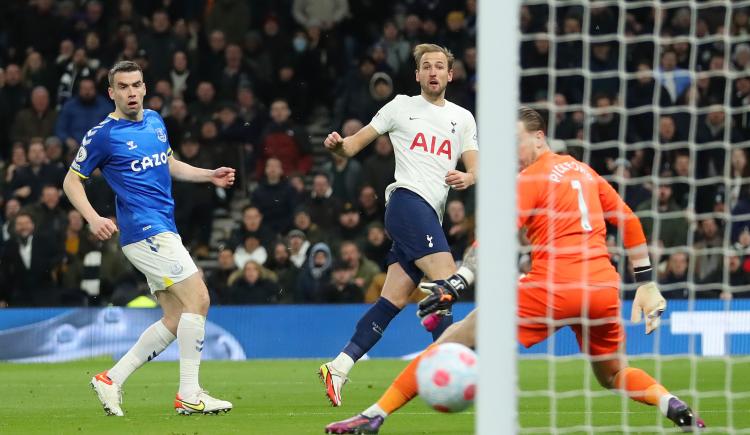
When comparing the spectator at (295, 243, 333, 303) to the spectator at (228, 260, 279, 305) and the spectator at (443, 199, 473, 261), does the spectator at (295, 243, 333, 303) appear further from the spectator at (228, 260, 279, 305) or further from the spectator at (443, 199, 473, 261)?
the spectator at (443, 199, 473, 261)

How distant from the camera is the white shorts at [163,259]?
29.2ft

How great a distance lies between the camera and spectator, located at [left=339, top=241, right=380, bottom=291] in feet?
52.4

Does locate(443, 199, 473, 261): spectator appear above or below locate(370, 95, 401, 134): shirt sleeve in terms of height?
below

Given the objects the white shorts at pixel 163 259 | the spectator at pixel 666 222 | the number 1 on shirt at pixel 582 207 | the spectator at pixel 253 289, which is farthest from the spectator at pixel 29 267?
the number 1 on shirt at pixel 582 207

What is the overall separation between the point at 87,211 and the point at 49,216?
7.80 meters

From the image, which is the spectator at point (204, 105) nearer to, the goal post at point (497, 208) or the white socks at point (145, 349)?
the white socks at point (145, 349)

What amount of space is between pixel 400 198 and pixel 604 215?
7.44 feet

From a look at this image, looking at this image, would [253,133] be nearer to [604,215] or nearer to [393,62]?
[393,62]

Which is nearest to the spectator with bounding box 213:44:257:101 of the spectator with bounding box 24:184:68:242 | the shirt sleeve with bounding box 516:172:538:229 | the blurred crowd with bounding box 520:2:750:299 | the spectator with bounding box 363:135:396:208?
the spectator with bounding box 363:135:396:208

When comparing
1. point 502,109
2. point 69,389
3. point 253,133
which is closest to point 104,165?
point 69,389

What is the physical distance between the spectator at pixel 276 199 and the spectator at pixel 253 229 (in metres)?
0.14

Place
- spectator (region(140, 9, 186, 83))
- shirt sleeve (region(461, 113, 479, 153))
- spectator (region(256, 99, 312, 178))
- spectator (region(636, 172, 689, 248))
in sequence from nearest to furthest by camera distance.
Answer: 1. shirt sleeve (region(461, 113, 479, 153))
2. spectator (region(636, 172, 689, 248))
3. spectator (region(256, 99, 312, 178))
4. spectator (region(140, 9, 186, 83))

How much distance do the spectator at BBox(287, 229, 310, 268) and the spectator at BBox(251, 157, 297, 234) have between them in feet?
0.93

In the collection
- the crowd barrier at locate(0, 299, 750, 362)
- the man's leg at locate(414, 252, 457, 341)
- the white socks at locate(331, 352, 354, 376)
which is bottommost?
the crowd barrier at locate(0, 299, 750, 362)
